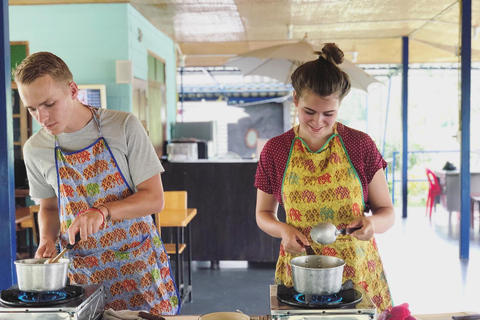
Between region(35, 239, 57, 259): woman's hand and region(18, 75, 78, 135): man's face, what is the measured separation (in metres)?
0.43

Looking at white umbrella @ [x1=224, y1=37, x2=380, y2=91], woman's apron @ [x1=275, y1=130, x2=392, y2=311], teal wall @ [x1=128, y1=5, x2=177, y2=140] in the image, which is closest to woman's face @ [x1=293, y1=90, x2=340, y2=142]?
woman's apron @ [x1=275, y1=130, x2=392, y2=311]

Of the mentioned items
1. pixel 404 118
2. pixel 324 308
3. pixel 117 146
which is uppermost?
pixel 404 118

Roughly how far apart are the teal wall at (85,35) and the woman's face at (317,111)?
525cm

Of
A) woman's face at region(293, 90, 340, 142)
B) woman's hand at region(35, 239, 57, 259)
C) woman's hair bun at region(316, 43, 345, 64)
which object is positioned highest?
woman's hair bun at region(316, 43, 345, 64)

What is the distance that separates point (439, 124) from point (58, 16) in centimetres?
1753

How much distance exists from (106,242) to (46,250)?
0.22 meters

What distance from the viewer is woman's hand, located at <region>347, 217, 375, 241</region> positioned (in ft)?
5.58

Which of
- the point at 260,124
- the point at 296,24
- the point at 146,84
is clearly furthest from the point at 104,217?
the point at 260,124

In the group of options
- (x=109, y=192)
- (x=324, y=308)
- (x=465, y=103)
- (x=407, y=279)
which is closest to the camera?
(x=324, y=308)

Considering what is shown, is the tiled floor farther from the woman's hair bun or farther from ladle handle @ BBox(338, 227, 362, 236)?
the woman's hair bun

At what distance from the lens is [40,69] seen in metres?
1.70

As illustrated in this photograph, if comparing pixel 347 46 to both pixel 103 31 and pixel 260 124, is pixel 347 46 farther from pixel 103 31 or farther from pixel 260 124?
pixel 260 124

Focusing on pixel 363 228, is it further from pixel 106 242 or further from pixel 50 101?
pixel 50 101

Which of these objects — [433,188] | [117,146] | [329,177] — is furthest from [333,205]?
[433,188]
